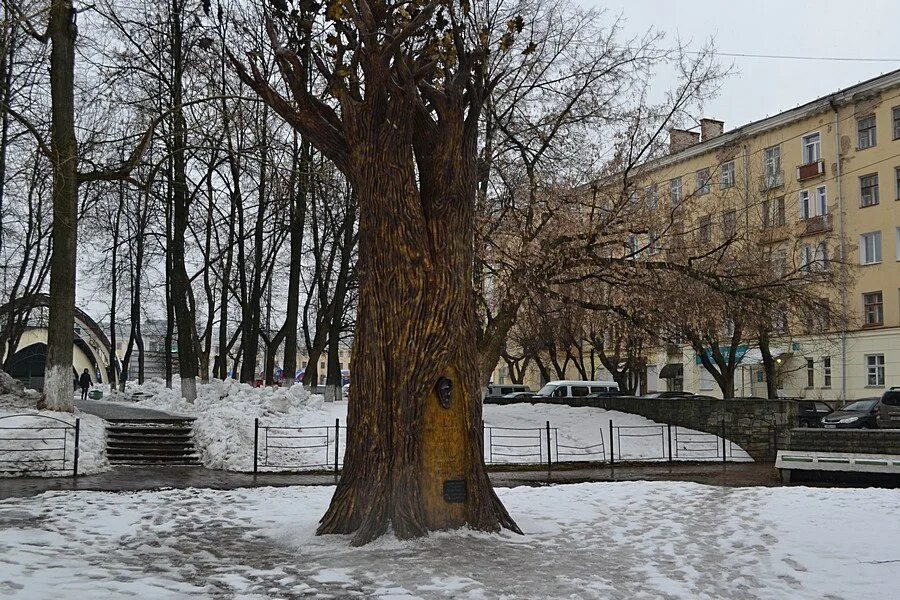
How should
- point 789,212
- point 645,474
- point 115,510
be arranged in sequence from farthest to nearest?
point 789,212 → point 645,474 → point 115,510

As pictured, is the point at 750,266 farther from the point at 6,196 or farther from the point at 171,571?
the point at 6,196

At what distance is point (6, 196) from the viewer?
33062 mm

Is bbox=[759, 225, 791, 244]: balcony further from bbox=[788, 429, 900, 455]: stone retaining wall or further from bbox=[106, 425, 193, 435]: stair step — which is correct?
bbox=[106, 425, 193, 435]: stair step

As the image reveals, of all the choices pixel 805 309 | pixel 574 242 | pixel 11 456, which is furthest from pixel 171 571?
pixel 805 309

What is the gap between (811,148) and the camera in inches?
1655

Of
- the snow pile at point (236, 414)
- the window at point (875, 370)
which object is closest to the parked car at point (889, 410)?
the window at point (875, 370)

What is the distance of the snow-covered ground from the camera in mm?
19047

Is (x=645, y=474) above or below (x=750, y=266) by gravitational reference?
below

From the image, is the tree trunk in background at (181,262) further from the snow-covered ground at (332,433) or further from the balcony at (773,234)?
the balcony at (773,234)

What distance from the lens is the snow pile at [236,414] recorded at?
1855 cm

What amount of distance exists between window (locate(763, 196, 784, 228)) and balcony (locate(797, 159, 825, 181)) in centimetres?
581

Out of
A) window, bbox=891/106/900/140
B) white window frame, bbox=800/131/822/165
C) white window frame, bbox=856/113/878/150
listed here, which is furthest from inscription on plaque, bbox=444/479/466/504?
white window frame, bbox=800/131/822/165

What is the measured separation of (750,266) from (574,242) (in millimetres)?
5714

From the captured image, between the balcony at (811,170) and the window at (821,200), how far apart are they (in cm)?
68
